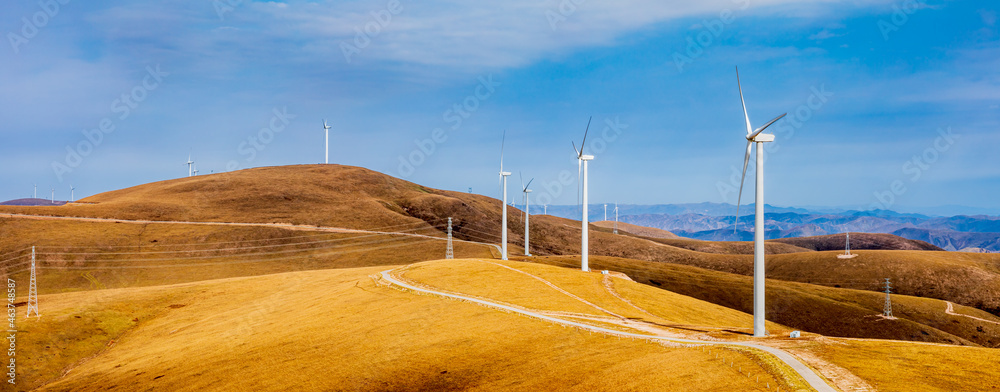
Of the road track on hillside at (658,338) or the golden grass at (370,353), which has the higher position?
the road track on hillside at (658,338)

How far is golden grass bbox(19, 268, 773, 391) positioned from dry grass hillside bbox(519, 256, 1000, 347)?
10564cm

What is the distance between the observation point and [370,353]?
5781 centimetres

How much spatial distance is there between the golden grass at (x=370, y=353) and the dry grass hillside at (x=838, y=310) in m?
106

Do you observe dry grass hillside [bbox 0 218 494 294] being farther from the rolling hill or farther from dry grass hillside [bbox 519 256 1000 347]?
the rolling hill

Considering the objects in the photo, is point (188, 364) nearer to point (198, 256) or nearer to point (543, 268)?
point (543, 268)

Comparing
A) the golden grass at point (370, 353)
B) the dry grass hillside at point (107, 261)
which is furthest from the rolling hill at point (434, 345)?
the dry grass hillside at point (107, 261)

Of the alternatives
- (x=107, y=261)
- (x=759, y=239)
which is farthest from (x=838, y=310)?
(x=107, y=261)

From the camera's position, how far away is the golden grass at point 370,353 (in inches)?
1759

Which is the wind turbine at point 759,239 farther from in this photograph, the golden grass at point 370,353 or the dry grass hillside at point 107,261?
the dry grass hillside at point 107,261

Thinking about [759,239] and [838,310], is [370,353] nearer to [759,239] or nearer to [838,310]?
[759,239]

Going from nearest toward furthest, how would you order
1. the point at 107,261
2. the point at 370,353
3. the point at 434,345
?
the point at 370,353
the point at 434,345
the point at 107,261

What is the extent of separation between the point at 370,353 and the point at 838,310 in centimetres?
14732

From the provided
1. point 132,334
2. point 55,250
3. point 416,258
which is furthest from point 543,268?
point 55,250

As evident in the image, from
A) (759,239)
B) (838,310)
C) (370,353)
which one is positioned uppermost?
(759,239)
